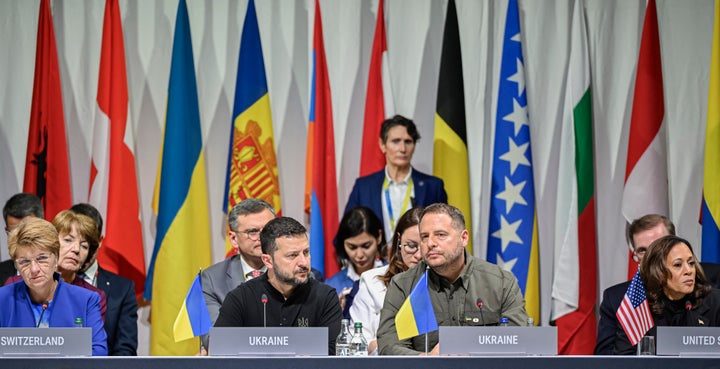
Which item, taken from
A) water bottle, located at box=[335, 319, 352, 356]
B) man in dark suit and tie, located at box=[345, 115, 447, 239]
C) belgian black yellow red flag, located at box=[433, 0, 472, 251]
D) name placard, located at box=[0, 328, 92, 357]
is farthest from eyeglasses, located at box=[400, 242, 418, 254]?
name placard, located at box=[0, 328, 92, 357]

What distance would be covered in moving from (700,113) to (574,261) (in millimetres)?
1447

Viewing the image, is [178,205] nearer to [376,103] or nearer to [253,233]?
[376,103]

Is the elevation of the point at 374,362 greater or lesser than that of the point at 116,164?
lesser

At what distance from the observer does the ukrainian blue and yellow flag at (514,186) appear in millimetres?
6762

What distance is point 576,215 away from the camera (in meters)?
6.83

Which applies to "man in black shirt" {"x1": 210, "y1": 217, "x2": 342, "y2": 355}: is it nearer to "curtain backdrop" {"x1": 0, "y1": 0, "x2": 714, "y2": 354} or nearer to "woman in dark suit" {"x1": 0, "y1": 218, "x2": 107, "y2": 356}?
"woman in dark suit" {"x1": 0, "y1": 218, "x2": 107, "y2": 356}

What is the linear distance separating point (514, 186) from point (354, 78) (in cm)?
142

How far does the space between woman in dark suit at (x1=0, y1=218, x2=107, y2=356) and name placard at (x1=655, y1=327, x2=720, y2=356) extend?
2.29 meters

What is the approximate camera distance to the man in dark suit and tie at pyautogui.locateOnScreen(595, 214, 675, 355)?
502 cm

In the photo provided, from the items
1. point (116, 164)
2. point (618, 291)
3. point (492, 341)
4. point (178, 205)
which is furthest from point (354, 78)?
point (492, 341)

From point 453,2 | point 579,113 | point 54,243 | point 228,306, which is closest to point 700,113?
point 579,113

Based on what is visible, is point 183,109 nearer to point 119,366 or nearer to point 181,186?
point 181,186

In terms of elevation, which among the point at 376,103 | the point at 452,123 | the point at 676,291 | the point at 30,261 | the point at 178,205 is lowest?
the point at 676,291

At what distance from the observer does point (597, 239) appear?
7.30 m
